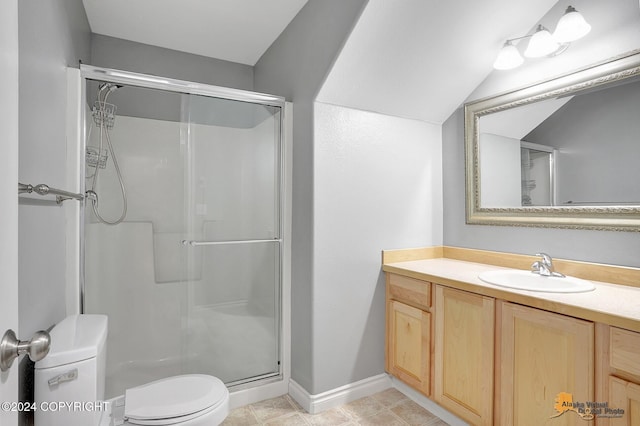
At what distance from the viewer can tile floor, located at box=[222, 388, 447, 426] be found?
194 cm

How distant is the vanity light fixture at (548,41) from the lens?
174 centimetres

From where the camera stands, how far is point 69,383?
1146mm

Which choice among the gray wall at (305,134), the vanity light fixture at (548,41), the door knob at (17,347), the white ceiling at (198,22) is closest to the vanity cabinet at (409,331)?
the gray wall at (305,134)

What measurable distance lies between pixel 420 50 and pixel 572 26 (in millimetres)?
733

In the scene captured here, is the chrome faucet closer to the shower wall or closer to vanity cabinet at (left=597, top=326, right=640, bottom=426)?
vanity cabinet at (left=597, top=326, right=640, bottom=426)

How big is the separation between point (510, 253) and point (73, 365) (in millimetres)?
2231

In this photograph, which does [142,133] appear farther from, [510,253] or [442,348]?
[510,253]

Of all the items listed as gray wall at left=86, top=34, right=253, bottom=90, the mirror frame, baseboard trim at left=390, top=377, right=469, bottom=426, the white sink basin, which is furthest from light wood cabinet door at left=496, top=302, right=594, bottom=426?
gray wall at left=86, top=34, right=253, bottom=90

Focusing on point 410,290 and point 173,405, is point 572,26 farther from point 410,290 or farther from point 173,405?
point 173,405

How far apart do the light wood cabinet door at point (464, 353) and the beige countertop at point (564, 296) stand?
0.20 ft

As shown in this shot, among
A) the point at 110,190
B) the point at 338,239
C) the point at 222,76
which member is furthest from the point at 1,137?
the point at 222,76

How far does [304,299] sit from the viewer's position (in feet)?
6.98

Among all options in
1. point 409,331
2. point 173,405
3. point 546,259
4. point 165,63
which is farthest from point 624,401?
point 165,63

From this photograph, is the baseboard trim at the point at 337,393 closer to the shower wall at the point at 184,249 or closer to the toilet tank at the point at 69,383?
the shower wall at the point at 184,249
